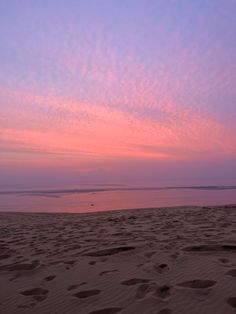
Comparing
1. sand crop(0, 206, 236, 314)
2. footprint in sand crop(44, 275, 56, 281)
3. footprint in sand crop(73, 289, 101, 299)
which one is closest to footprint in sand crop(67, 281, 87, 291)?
sand crop(0, 206, 236, 314)

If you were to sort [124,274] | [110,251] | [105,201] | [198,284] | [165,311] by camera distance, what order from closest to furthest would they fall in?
[165,311], [198,284], [124,274], [110,251], [105,201]

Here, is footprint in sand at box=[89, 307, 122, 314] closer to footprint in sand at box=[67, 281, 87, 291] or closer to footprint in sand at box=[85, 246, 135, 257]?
footprint in sand at box=[67, 281, 87, 291]

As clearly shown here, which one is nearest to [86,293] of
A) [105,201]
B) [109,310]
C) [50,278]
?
[109,310]

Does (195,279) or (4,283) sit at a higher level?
(195,279)

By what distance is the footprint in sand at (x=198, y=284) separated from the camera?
313 centimetres

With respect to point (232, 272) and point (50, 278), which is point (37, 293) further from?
point (232, 272)

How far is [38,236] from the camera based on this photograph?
696 cm

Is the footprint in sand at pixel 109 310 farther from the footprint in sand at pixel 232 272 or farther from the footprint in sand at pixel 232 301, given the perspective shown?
the footprint in sand at pixel 232 272

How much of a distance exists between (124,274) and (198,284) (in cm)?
90

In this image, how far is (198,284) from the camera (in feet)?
10.5

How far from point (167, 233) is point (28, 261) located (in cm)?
272

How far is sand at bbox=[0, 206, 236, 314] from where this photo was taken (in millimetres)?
2875

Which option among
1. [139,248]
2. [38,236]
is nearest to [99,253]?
[139,248]

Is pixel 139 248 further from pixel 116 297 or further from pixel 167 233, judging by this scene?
pixel 116 297
